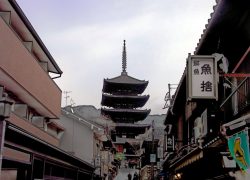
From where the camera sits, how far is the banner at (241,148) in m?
6.34

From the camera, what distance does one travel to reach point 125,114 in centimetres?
6688

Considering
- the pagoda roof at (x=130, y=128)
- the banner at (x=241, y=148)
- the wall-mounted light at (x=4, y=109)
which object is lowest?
the banner at (x=241, y=148)

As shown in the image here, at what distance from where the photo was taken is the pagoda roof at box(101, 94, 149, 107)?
63.8m

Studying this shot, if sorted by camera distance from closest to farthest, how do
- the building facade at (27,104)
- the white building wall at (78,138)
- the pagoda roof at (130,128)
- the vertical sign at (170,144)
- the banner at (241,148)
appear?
the banner at (241,148), the building facade at (27,104), the vertical sign at (170,144), the white building wall at (78,138), the pagoda roof at (130,128)

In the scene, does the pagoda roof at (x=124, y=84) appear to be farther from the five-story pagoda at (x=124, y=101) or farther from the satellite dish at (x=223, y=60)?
the satellite dish at (x=223, y=60)

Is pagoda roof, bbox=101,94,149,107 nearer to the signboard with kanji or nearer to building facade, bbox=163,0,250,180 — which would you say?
building facade, bbox=163,0,250,180

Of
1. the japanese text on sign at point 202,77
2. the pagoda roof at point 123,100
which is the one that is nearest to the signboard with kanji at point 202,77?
the japanese text on sign at point 202,77

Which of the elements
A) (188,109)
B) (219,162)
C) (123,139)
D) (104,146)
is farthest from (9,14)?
(123,139)

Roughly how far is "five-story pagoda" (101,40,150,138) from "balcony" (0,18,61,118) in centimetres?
4163

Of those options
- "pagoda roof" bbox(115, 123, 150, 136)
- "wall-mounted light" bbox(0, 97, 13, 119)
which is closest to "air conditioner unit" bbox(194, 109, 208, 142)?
"wall-mounted light" bbox(0, 97, 13, 119)

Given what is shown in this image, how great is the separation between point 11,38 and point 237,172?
9595 mm

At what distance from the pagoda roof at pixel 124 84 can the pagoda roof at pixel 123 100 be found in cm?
181

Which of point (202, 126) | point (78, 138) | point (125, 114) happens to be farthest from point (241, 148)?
point (125, 114)

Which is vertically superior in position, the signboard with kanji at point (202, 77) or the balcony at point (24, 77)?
the balcony at point (24, 77)
